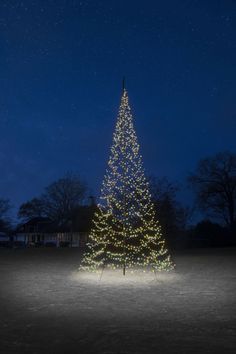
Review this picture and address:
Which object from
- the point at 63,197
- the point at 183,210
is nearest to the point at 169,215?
the point at 183,210

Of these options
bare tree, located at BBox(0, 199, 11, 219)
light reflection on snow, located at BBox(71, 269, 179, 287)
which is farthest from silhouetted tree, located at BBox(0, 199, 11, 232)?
light reflection on snow, located at BBox(71, 269, 179, 287)

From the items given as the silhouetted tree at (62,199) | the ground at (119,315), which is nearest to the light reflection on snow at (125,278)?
the ground at (119,315)

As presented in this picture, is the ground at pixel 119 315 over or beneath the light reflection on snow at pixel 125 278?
beneath

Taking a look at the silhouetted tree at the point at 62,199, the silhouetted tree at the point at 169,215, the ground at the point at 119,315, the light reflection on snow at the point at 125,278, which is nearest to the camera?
the ground at the point at 119,315

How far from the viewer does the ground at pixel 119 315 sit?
19.9 ft

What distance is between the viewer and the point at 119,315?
8.23m

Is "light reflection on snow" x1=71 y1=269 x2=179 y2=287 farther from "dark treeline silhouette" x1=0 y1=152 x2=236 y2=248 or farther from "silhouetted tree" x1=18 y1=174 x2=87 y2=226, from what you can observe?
"silhouetted tree" x1=18 y1=174 x2=87 y2=226

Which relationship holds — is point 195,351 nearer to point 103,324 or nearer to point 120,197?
point 103,324

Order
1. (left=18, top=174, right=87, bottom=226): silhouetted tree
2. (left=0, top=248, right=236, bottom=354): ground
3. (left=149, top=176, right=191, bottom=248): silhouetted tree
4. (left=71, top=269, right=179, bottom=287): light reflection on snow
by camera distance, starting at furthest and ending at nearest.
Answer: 1. (left=18, top=174, right=87, bottom=226): silhouetted tree
2. (left=149, top=176, right=191, bottom=248): silhouetted tree
3. (left=71, top=269, right=179, bottom=287): light reflection on snow
4. (left=0, top=248, right=236, bottom=354): ground

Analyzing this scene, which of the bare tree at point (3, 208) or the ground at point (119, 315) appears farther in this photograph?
the bare tree at point (3, 208)

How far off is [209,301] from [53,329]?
4.46m

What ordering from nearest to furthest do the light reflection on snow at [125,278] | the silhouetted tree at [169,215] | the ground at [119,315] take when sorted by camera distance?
1. the ground at [119,315]
2. the light reflection on snow at [125,278]
3. the silhouetted tree at [169,215]

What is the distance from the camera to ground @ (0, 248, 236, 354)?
607 cm

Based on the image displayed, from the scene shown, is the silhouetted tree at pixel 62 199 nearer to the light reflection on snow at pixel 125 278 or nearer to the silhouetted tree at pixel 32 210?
the silhouetted tree at pixel 32 210
